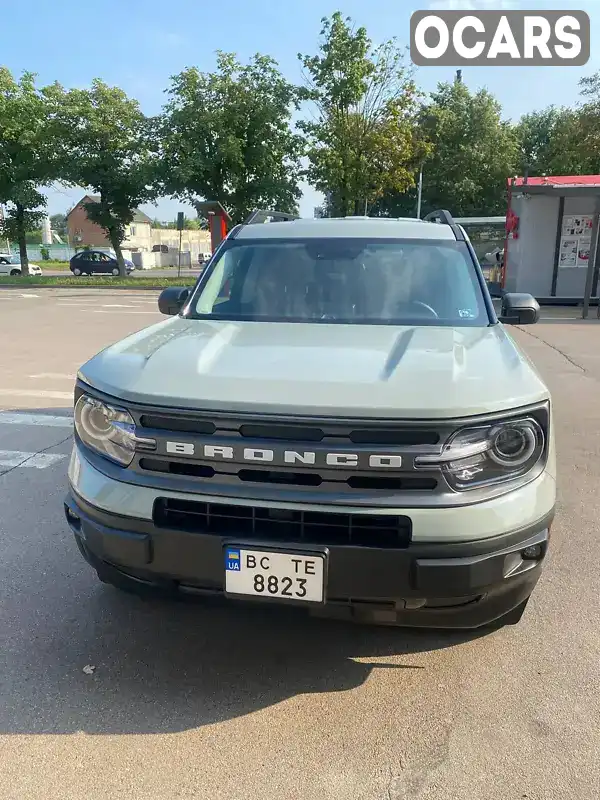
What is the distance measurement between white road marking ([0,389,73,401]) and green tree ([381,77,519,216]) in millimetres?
32240

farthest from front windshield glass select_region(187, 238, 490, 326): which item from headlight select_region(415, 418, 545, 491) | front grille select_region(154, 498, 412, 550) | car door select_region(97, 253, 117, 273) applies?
car door select_region(97, 253, 117, 273)

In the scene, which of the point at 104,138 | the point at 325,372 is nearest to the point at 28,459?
the point at 325,372

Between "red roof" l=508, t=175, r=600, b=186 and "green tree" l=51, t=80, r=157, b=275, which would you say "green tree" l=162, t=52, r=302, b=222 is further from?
"red roof" l=508, t=175, r=600, b=186

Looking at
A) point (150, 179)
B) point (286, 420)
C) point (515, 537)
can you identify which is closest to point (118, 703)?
point (286, 420)

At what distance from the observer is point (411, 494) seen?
223 centimetres

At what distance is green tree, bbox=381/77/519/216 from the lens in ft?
122

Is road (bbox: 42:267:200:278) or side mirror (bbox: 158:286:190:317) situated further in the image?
road (bbox: 42:267:200:278)

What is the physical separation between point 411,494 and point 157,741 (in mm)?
1311

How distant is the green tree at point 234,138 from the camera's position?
27812mm

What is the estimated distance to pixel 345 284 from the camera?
3.78 m

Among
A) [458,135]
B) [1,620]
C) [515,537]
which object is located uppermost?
[458,135]

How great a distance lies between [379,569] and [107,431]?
1.19 m

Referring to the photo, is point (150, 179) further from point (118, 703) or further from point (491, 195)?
point (118, 703)

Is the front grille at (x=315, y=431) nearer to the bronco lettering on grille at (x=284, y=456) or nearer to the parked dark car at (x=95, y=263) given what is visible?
the bronco lettering on grille at (x=284, y=456)
